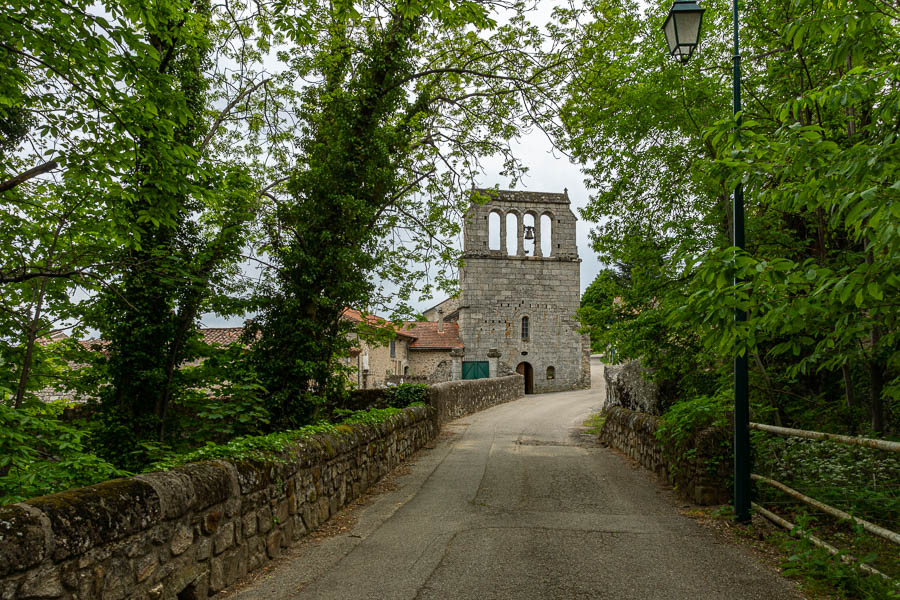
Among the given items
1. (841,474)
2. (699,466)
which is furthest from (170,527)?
(699,466)

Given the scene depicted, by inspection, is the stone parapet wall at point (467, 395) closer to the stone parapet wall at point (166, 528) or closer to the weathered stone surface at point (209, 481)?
the stone parapet wall at point (166, 528)

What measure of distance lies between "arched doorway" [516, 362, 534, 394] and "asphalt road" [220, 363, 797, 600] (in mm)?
26292

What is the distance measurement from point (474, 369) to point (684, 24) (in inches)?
1124

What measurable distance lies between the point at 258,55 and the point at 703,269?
404 inches

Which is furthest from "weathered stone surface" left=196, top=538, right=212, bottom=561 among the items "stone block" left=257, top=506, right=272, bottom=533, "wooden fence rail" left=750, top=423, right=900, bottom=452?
"wooden fence rail" left=750, top=423, right=900, bottom=452

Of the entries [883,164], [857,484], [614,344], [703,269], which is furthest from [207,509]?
[614,344]

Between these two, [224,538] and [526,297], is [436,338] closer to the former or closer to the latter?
[526,297]

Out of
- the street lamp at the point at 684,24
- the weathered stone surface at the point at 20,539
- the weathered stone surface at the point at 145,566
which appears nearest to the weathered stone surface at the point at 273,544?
the weathered stone surface at the point at 145,566

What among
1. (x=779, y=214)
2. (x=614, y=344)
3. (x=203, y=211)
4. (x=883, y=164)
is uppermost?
(x=203, y=211)

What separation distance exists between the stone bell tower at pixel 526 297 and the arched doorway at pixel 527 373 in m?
0.06

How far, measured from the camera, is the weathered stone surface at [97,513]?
2.93m

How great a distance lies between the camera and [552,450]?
12.3 metres

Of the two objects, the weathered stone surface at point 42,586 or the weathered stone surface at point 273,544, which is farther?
the weathered stone surface at point 273,544

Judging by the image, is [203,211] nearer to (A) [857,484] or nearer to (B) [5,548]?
(B) [5,548]
